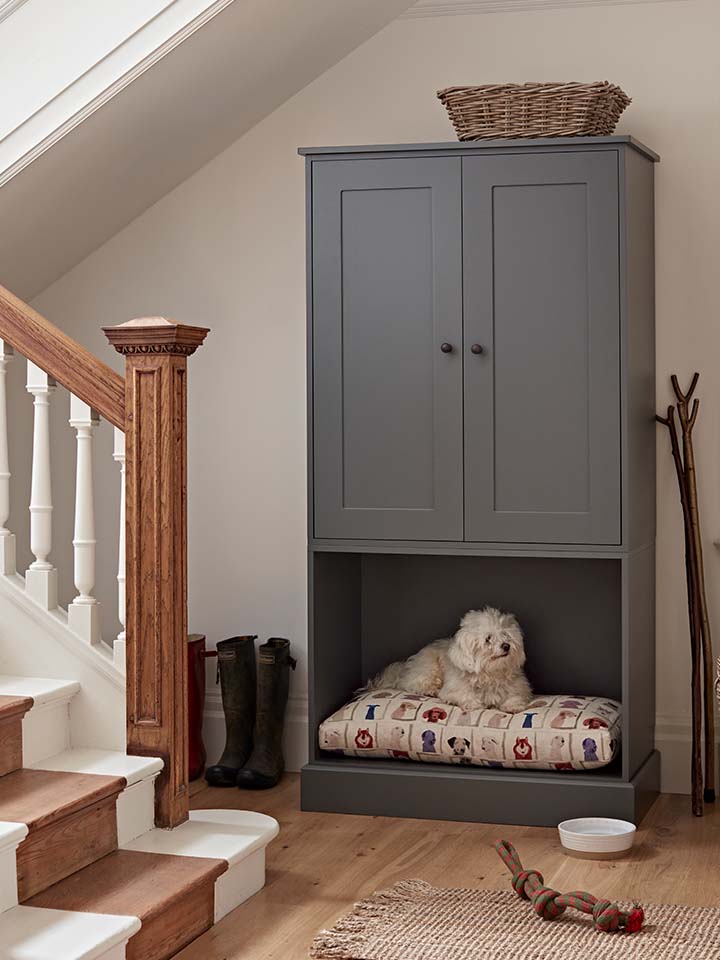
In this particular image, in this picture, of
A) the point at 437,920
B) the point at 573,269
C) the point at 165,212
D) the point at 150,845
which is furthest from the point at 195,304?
the point at 437,920

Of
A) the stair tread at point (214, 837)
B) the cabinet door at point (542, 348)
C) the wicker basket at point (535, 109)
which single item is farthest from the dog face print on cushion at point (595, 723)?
the wicker basket at point (535, 109)

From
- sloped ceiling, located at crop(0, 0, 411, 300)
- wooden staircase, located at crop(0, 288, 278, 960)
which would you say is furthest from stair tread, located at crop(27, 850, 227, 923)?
sloped ceiling, located at crop(0, 0, 411, 300)

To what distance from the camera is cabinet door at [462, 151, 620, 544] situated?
3555mm

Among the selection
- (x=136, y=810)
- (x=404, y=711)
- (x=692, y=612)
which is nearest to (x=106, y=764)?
(x=136, y=810)

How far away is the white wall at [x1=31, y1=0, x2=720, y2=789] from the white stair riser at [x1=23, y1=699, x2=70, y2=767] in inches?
49.4

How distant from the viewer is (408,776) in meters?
3.73

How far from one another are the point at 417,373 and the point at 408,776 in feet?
3.75

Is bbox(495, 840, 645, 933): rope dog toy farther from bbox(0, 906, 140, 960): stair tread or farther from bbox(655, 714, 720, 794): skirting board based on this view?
bbox(655, 714, 720, 794): skirting board

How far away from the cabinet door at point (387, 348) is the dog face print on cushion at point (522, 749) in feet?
1.96

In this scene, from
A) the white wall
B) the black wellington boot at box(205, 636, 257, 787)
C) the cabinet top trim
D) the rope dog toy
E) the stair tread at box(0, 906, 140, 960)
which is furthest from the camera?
the black wellington boot at box(205, 636, 257, 787)

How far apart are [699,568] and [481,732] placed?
80 cm

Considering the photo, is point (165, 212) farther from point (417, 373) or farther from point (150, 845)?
point (150, 845)

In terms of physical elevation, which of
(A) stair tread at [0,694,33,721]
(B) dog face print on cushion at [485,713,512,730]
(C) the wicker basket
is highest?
(C) the wicker basket

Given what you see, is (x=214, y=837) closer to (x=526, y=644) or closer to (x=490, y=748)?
(x=490, y=748)
